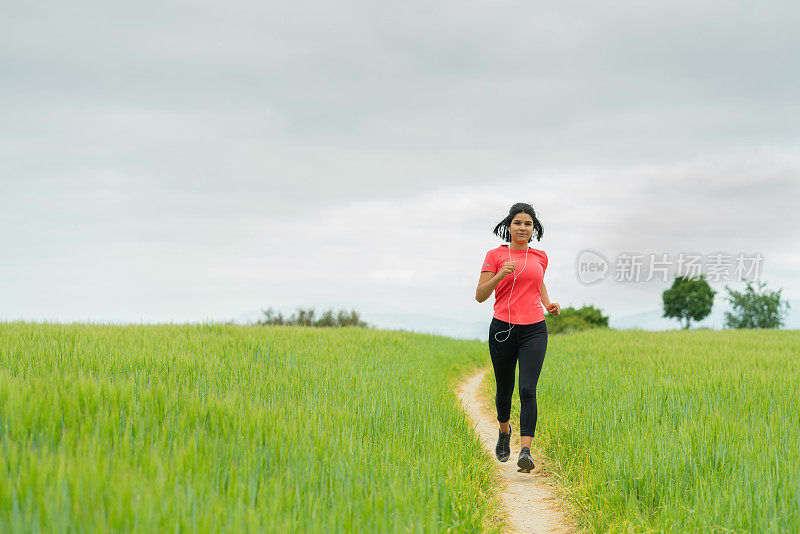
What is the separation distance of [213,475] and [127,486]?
0.69m

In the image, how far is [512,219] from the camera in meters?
6.27

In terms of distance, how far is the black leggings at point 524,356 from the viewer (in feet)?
20.0

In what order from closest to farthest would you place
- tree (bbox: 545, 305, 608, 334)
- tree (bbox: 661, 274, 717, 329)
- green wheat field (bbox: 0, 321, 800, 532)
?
1. green wheat field (bbox: 0, 321, 800, 532)
2. tree (bbox: 545, 305, 608, 334)
3. tree (bbox: 661, 274, 717, 329)

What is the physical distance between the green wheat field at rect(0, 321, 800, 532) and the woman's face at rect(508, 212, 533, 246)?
2431mm

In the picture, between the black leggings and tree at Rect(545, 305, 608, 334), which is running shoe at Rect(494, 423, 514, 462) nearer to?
the black leggings

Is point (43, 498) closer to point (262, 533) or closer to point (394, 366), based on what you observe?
point (262, 533)

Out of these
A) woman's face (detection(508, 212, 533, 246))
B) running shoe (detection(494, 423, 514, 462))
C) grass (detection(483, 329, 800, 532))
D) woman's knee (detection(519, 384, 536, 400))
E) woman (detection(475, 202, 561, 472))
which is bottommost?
running shoe (detection(494, 423, 514, 462))

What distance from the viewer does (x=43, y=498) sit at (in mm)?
2852

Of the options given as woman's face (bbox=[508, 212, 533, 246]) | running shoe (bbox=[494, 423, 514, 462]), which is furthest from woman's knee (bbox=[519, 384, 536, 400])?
woman's face (bbox=[508, 212, 533, 246])

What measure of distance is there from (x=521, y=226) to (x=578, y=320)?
46348mm

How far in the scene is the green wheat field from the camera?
3062 millimetres

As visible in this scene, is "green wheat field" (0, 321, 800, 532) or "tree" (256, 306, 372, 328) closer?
"green wheat field" (0, 321, 800, 532)

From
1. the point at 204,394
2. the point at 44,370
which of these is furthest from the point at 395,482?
the point at 44,370

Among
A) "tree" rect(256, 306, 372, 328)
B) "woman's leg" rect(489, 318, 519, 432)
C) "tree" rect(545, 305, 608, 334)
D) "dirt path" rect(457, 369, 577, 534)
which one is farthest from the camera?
"tree" rect(545, 305, 608, 334)
